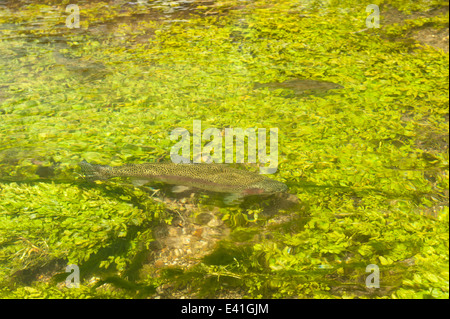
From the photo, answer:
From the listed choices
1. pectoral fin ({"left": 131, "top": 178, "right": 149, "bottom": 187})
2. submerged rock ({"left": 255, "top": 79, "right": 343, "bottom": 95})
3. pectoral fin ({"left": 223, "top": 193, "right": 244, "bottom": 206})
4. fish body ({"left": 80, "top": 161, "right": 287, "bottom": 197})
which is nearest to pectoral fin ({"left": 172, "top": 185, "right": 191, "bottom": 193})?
fish body ({"left": 80, "top": 161, "right": 287, "bottom": 197})

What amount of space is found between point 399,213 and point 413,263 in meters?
0.67

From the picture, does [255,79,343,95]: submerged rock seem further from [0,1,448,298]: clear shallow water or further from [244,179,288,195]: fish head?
[244,179,288,195]: fish head

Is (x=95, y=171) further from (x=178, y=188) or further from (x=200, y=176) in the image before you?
(x=200, y=176)

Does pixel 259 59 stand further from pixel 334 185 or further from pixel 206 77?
pixel 334 185

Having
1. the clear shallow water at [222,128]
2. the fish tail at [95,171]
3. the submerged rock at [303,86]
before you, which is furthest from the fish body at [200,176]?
the submerged rock at [303,86]

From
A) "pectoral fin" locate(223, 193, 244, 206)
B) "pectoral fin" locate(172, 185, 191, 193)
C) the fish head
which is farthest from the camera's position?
"pectoral fin" locate(172, 185, 191, 193)

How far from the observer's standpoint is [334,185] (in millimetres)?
4215

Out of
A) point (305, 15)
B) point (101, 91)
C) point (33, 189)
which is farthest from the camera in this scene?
point (305, 15)

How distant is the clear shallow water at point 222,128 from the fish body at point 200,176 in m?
0.17

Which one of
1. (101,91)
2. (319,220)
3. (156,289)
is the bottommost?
(156,289)

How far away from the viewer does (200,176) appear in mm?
4172

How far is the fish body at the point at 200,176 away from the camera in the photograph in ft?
13.3

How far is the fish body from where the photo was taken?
13.3 ft
